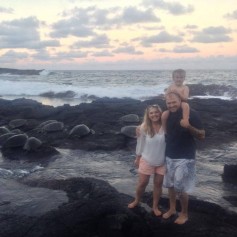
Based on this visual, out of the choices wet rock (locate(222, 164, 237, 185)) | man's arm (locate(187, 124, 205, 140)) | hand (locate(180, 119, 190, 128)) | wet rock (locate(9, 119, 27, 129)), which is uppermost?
hand (locate(180, 119, 190, 128))

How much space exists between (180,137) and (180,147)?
5.1 inches

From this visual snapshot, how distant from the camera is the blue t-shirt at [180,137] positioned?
4934mm

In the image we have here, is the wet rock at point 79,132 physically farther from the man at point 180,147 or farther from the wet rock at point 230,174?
the man at point 180,147

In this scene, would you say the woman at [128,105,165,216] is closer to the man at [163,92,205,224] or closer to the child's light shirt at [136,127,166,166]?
the child's light shirt at [136,127,166,166]

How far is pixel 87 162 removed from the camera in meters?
9.39

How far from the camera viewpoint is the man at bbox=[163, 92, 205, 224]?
4.93 m

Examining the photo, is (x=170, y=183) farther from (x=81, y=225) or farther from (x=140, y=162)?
(x=81, y=225)

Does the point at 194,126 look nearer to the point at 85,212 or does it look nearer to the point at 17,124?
the point at 85,212

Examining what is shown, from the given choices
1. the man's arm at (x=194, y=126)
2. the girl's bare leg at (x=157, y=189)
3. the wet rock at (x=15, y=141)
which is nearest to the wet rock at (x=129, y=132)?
the wet rock at (x=15, y=141)

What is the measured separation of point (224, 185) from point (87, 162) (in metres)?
3.50

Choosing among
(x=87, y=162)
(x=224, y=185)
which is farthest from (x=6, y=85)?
(x=224, y=185)

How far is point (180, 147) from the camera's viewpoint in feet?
16.4

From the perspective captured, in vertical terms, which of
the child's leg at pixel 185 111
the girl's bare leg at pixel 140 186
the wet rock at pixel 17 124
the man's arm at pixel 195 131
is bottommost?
the wet rock at pixel 17 124

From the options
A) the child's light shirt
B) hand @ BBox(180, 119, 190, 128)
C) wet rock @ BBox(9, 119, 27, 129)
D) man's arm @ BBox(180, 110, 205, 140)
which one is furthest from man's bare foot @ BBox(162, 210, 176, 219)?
wet rock @ BBox(9, 119, 27, 129)
